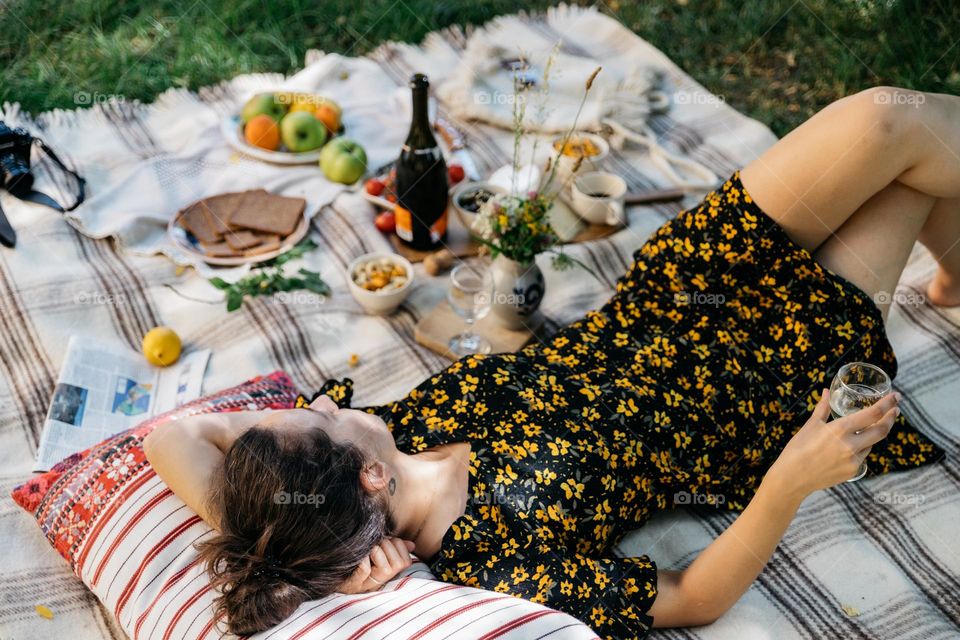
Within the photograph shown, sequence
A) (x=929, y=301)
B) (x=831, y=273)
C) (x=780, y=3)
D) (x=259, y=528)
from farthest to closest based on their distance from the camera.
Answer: (x=780, y=3)
(x=929, y=301)
(x=831, y=273)
(x=259, y=528)

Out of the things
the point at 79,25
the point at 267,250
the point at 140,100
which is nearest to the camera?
the point at 267,250

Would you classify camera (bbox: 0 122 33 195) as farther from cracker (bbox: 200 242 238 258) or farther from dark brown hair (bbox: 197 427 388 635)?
dark brown hair (bbox: 197 427 388 635)

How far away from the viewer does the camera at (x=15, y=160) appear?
2.97 metres

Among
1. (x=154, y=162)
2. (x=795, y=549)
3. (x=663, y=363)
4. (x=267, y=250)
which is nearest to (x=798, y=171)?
(x=663, y=363)

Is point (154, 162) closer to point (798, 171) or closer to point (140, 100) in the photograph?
point (140, 100)

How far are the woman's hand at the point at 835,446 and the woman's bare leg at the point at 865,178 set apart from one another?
65 centimetres

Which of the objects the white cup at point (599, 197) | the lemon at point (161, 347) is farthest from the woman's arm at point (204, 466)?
the white cup at point (599, 197)

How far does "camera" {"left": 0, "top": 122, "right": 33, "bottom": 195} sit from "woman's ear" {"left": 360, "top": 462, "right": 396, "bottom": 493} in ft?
6.55

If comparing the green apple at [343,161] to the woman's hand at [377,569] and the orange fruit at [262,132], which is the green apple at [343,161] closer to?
the orange fruit at [262,132]

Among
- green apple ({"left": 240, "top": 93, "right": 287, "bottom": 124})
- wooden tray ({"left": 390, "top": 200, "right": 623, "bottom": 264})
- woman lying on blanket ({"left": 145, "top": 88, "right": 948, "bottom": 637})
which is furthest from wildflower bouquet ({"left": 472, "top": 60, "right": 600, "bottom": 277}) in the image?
green apple ({"left": 240, "top": 93, "right": 287, "bottom": 124})

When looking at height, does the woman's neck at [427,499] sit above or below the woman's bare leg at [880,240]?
below

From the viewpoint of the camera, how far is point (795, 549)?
6.70 feet

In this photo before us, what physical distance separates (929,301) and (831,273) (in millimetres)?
804

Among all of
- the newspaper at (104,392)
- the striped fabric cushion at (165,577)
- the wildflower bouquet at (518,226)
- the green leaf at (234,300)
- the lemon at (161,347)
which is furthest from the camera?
the green leaf at (234,300)
